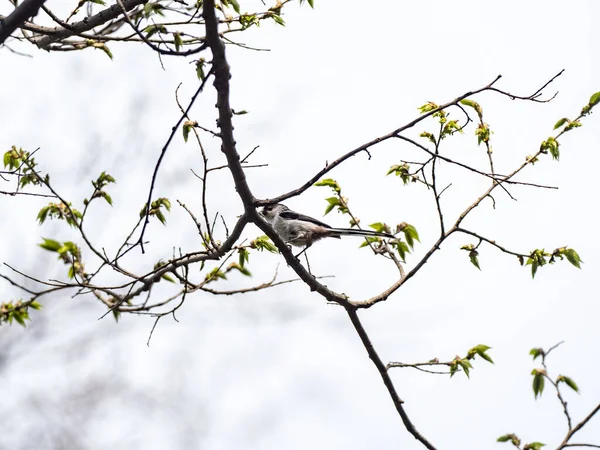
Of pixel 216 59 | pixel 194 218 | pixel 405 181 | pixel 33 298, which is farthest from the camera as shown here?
pixel 405 181

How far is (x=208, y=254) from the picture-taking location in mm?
5078

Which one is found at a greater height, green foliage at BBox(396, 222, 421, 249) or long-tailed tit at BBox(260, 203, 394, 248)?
long-tailed tit at BBox(260, 203, 394, 248)

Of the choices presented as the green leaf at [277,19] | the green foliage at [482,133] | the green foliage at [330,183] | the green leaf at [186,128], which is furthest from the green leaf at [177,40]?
the green foliage at [482,133]

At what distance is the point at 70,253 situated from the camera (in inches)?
175

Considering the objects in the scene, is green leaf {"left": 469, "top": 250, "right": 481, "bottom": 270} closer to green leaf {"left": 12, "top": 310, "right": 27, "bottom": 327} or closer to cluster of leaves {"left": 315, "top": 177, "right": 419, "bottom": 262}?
cluster of leaves {"left": 315, "top": 177, "right": 419, "bottom": 262}

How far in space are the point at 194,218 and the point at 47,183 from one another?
1162 millimetres

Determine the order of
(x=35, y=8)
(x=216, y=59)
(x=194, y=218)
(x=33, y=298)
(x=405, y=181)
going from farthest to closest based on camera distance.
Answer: (x=405, y=181) < (x=194, y=218) < (x=33, y=298) < (x=35, y=8) < (x=216, y=59)

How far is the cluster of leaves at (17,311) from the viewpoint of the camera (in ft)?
15.8

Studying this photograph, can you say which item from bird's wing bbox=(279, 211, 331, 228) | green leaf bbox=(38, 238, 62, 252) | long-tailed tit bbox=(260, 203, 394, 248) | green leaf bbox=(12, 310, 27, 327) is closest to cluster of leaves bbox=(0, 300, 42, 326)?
green leaf bbox=(12, 310, 27, 327)

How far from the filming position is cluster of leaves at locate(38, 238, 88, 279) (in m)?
4.02

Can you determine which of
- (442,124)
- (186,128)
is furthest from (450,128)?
(186,128)

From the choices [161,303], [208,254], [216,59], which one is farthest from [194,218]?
[216,59]

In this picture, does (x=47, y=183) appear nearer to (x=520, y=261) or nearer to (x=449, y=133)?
(x=449, y=133)

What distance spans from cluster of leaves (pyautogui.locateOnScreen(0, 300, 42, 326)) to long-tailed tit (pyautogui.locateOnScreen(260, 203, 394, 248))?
2.43m
